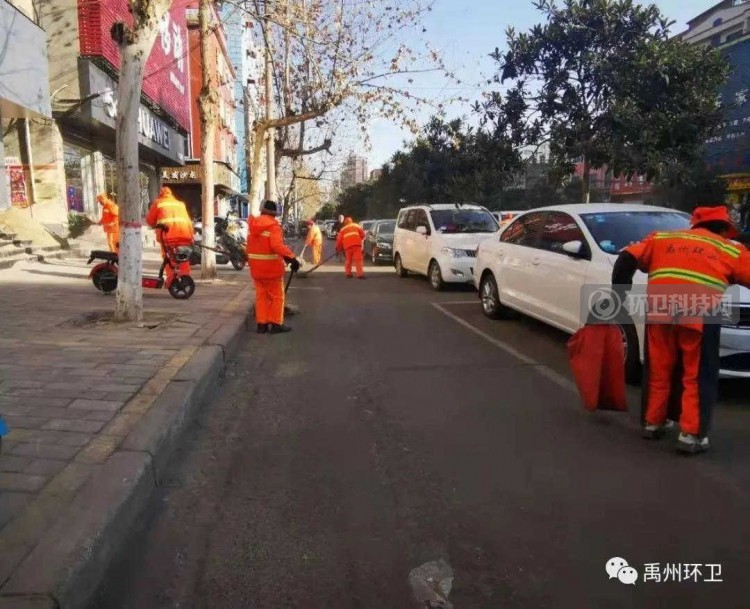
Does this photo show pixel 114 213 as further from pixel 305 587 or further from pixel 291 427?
pixel 305 587

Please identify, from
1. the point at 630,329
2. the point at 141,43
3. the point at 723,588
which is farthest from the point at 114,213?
the point at 723,588

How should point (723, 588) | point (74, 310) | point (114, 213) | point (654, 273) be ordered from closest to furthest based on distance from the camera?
point (723, 588), point (654, 273), point (74, 310), point (114, 213)

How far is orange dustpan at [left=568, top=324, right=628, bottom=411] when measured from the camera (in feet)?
14.6

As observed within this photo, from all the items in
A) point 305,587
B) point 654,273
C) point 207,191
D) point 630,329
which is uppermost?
point 207,191

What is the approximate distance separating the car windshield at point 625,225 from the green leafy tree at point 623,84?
174 inches

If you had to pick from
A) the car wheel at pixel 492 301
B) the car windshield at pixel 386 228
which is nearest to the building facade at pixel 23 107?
the car windshield at pixel 386 228

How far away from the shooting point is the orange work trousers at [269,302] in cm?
774

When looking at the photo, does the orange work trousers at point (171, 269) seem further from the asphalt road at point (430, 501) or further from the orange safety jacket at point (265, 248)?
the asphalt road at point (430, 501)

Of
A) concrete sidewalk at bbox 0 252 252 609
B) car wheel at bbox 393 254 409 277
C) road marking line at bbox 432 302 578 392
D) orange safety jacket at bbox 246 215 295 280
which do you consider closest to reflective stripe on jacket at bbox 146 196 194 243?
concrete sidewalk at bbox 0 252 252 609

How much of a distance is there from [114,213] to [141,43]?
742 centimetres

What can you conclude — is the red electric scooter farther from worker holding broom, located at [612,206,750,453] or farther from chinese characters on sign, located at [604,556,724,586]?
chinese characters on sign, located at [604,556,724,586]

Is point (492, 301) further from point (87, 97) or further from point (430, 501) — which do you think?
point (87, 97)

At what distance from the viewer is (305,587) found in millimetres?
2617

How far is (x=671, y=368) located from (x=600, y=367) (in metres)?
0.50
